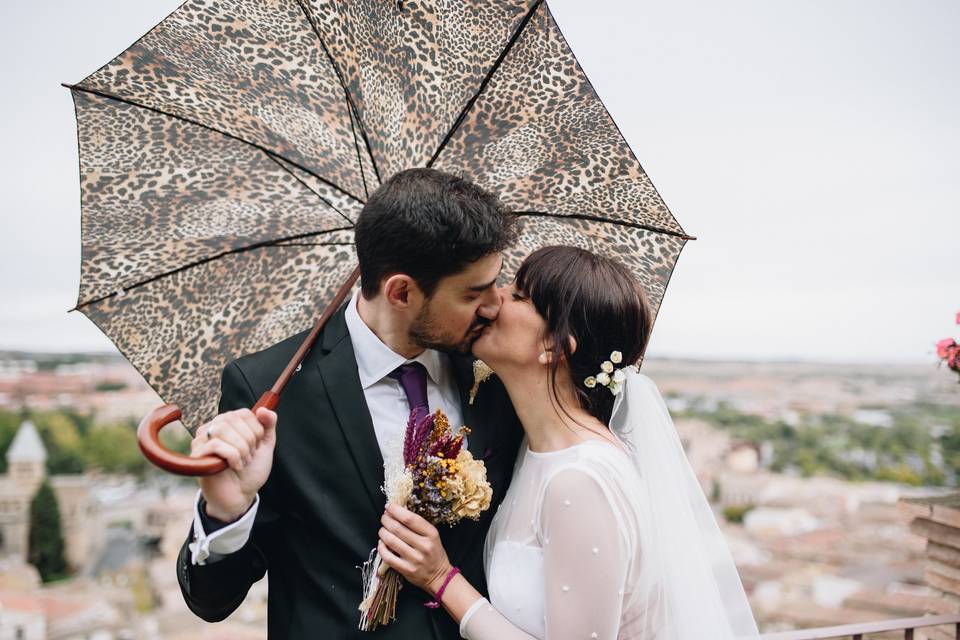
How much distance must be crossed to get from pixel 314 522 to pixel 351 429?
0.73ft

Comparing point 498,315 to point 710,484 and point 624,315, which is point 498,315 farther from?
point 710,484

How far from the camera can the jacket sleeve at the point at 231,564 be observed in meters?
1.50

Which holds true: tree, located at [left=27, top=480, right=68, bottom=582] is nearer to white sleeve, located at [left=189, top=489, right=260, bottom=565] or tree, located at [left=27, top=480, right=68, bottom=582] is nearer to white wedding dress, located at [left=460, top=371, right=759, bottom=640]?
white sleeve, located at [left=189, top=489, right=260, bottom=565]

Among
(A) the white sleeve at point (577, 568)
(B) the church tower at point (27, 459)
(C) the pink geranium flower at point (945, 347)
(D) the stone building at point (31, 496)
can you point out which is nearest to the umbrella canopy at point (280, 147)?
(A) the white sleeve at point (577, 568)

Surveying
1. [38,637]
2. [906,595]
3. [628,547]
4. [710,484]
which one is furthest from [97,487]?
[906,595]

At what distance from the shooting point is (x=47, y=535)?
2514 cm

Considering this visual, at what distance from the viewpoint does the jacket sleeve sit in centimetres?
150

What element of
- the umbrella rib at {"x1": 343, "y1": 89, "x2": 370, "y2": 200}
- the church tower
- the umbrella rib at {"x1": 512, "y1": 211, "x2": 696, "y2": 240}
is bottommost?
the church tower

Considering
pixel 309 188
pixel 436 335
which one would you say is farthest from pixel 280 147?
pixel 436 335

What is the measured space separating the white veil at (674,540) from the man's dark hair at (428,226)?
576 millimetres

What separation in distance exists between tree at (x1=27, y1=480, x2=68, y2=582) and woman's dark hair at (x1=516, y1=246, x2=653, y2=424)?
2862 cm

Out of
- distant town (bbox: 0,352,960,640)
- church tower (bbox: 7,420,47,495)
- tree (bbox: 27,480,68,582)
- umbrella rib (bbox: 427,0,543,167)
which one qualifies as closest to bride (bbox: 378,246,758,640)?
umbrella rib (bbox: 427,0,543,167)

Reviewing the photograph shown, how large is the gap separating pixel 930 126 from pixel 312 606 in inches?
863

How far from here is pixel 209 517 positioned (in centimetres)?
146
